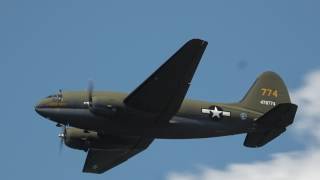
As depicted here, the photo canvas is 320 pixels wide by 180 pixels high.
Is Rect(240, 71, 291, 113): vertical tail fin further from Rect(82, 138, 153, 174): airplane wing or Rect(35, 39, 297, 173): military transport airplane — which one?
Rect(82, 138, 153, 174): airplane wing

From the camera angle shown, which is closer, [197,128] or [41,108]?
[41,108]

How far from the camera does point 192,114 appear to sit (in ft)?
114

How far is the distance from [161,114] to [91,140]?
4.86m

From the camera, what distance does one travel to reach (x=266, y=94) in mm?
38938

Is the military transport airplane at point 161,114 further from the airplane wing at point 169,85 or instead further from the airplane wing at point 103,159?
the airplane wing at point 103,159

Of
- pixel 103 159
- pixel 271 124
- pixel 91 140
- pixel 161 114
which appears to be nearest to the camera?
pixel 161 114

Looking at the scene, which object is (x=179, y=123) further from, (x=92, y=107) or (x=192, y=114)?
(x=92, y=107)

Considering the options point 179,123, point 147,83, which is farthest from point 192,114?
point 147,83

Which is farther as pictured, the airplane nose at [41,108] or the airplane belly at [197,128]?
the airplane belly at [197,128]

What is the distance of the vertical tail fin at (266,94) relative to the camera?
1495 inches

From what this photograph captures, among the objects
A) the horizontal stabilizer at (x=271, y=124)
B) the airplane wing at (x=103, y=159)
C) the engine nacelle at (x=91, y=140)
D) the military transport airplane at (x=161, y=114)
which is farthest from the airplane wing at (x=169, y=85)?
the airplane wing at (x=103, y=159)

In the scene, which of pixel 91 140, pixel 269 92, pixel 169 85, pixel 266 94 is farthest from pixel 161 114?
pixel 269 92

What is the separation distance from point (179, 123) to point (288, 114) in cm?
563

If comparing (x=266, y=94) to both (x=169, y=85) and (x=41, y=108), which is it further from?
(x=41, y=108)
